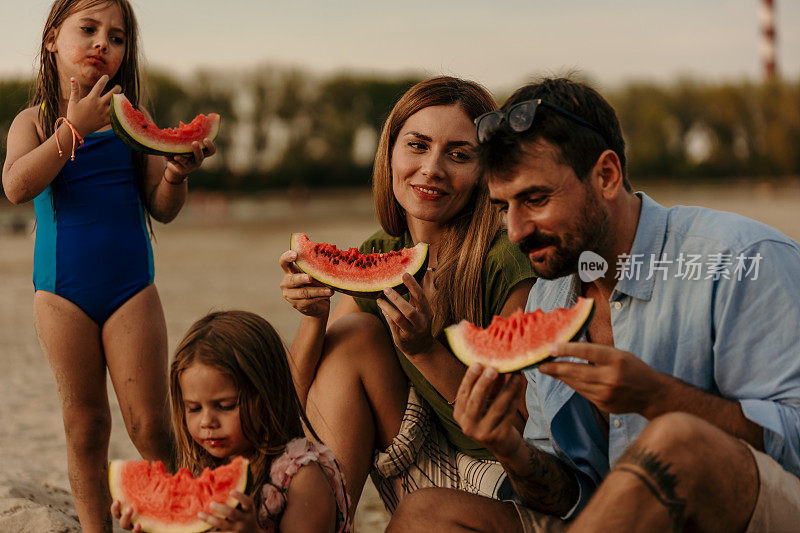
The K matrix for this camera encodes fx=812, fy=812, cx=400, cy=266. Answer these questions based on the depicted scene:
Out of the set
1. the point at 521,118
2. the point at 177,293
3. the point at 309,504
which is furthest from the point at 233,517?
the point at 177,293

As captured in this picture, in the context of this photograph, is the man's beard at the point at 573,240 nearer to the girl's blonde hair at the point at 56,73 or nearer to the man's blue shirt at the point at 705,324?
the man's blue shirt at the point at 705,324

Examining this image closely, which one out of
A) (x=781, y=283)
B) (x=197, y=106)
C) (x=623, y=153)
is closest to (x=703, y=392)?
(x=781, y=283)

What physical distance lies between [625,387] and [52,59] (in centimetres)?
317

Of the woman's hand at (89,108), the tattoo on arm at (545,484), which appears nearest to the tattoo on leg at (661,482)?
the tattoo on arm at (545,484)

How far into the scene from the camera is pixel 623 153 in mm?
3131

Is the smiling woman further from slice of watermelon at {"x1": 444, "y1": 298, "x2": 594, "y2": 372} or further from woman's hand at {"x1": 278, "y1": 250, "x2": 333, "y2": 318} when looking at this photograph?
slice of watermelon at {"x1": 444, "y1": 298, "x2": 594, "y2": 372}

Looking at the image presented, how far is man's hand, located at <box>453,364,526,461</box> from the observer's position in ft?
8.97

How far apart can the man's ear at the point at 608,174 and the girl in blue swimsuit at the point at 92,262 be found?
75.7 inches

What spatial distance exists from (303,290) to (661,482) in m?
1.78

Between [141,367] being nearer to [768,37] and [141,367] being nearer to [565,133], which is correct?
[565,133]

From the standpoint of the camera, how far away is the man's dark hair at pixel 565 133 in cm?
297

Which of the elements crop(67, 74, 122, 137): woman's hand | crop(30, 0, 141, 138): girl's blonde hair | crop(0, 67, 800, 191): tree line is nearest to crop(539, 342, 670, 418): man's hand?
crop(67, 74, 122, 137): woman's hand

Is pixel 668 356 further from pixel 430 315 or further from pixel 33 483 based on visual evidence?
pixel 33 483

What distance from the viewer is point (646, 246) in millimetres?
3062
